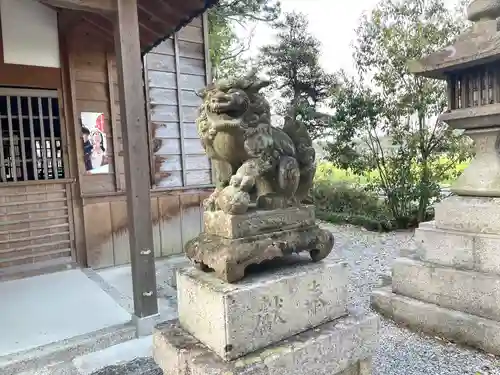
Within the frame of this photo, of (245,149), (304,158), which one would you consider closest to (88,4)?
(245,149)

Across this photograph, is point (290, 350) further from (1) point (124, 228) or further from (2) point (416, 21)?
(2) point (416, 21)

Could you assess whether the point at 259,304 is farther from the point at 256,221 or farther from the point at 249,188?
the point at 249,188

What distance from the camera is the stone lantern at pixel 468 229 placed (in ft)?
8.91

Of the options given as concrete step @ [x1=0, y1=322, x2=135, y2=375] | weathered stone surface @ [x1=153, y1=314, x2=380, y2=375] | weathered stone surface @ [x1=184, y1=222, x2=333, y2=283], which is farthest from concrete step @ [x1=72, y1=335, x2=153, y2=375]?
weathered stone surface @ [x1=184, y1=222, x2=333, y2=283]

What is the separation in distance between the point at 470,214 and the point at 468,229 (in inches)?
4.8

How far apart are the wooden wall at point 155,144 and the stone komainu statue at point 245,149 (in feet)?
11.1

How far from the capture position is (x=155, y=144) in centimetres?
517

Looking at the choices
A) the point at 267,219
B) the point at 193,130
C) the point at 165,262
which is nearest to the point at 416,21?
the point at 193,130

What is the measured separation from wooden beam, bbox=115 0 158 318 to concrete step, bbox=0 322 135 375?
0.23 m

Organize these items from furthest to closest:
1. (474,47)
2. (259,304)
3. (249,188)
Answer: (474,47) → (249,188) → (259,304)

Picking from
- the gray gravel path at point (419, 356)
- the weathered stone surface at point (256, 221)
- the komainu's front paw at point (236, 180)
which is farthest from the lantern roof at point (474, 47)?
the komainu's front paw at point (236, 180)

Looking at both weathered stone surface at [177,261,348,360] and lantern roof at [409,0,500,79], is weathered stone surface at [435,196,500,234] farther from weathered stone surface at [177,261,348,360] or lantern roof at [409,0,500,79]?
weathered stone surface at [177,261,348,360]

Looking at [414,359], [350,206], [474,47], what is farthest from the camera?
[350,206]

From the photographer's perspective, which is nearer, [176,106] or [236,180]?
[236,180]
